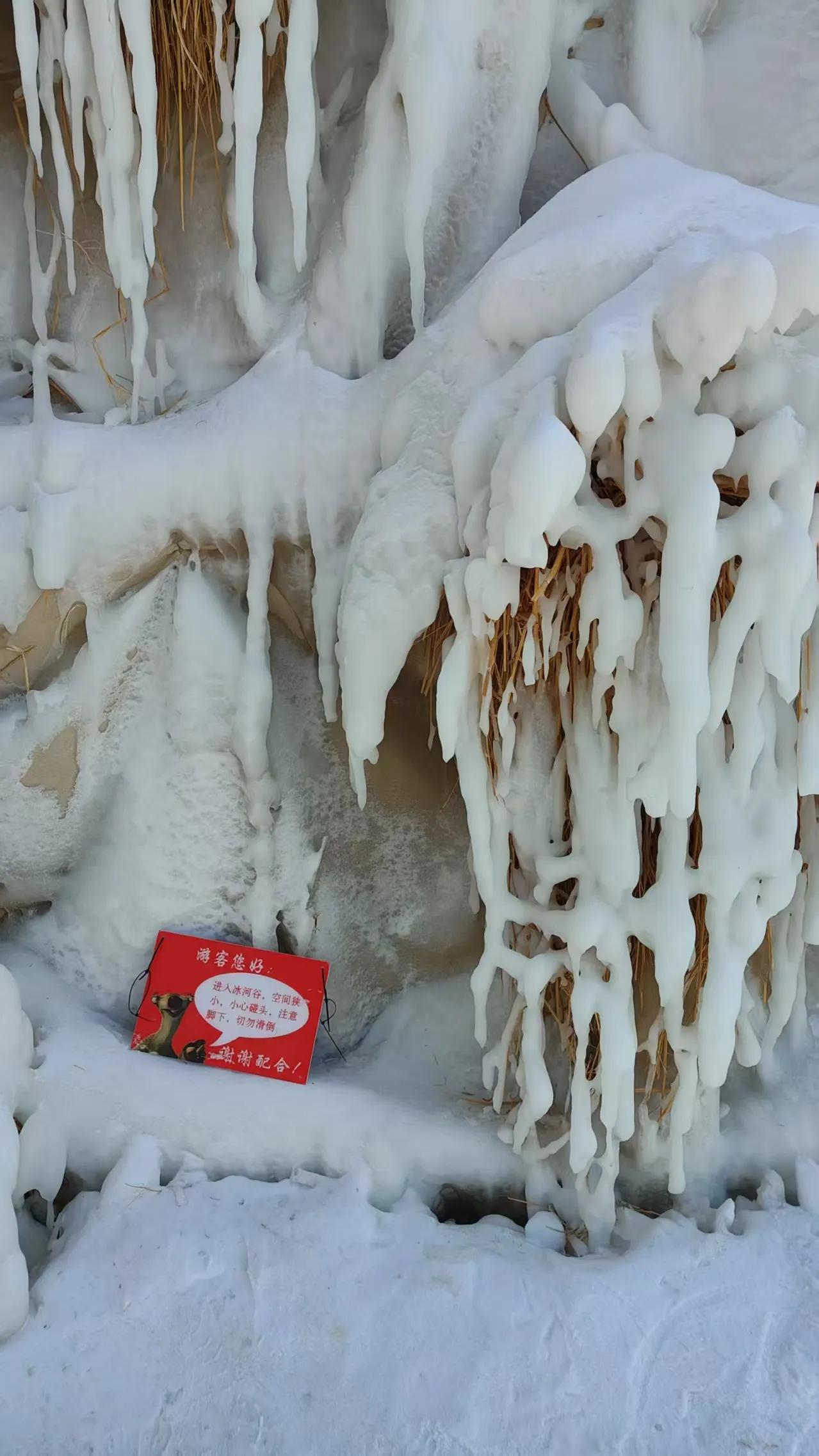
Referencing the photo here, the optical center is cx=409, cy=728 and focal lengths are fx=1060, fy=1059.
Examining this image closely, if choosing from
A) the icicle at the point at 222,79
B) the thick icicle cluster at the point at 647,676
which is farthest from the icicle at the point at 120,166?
the thick icicle cluster at the point at 647,676

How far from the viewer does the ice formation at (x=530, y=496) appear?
1.09m

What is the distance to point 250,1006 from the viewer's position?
58.0 inches

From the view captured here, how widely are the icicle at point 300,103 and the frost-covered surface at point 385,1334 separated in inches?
49.5

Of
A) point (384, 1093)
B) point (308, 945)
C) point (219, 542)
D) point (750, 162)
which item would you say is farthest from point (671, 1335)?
point (750, 162)

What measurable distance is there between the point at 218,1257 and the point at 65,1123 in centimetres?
27

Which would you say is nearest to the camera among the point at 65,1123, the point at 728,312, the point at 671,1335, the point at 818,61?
the point at 728,312

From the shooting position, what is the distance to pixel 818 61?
1477mm

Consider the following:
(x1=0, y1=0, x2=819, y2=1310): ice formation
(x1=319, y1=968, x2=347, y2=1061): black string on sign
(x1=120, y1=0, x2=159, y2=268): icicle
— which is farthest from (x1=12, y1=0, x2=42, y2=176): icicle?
(x1=319, y1=968, x2=347, y2=1061): black string on sign

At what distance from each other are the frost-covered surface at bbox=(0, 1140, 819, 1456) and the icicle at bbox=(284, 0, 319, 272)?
4.12 ft

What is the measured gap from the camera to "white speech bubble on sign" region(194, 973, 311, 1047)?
57.4 inches

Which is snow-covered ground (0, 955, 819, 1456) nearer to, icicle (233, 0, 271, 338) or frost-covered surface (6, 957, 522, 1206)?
frost-covered surface (6, 957, 522, 1206)

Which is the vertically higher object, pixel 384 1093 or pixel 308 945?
pixel 308 945

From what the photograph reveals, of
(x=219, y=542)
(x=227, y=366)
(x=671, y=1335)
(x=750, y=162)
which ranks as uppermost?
(x=750, y=162)

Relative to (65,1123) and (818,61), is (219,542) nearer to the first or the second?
(65,1123)
